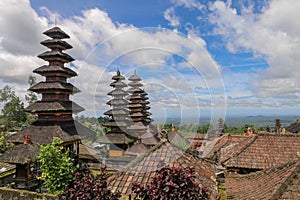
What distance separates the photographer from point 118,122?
23531 millimetres

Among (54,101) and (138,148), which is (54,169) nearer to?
(54,101)

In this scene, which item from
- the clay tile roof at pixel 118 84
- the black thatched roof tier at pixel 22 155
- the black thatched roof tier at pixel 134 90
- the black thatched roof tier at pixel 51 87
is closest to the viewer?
the black thatched roof tier at pixel 22 155

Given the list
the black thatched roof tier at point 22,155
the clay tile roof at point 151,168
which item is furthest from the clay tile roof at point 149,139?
the clay tile roof at point 151,168

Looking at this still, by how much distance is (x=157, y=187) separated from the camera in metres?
3.79

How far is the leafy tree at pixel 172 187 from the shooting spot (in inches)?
146

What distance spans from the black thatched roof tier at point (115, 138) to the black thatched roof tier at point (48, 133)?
442 cm

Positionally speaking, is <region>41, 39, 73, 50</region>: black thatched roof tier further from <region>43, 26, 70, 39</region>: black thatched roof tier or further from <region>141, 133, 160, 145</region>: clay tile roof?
<region>141, 133, 160, 145</region>: clay tile roof

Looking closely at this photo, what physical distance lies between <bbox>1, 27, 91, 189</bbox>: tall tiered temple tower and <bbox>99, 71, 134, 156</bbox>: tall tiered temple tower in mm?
3748

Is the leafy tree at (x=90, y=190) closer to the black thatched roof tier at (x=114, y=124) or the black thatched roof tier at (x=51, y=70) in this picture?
the black thatched roof tier at (x=51, y=70)

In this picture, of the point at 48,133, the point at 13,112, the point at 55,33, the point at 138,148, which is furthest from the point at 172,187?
the point at 13,112

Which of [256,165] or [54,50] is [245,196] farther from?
[54,50]

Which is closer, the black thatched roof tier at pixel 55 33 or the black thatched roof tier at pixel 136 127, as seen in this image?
the black thatched roof tier at pixel 55 33

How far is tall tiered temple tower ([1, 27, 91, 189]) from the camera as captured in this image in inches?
664

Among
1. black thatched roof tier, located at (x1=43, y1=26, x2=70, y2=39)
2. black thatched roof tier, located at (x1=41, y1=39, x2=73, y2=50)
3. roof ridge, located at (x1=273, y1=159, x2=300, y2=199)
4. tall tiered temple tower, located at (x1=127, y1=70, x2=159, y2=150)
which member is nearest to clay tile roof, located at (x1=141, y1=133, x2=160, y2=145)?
tall tiered temple tower, located at (x1=127, y1=70, x2=159, y2=150)
